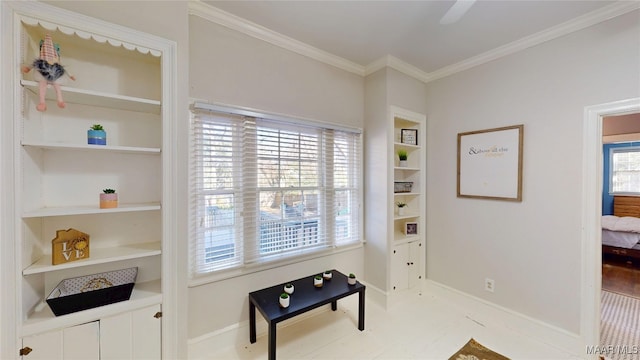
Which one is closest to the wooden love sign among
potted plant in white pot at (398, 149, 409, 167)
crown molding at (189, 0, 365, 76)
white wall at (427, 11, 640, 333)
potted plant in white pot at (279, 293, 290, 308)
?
potted plant in white pot at (279, 293, 290, 308)

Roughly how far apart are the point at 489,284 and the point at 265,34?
316cm

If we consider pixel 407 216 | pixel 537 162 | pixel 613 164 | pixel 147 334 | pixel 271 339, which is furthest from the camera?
pixel 613 164

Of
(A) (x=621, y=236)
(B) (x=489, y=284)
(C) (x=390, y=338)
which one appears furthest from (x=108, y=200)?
(A) (x=621, y=236)

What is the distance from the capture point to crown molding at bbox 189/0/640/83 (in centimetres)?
172

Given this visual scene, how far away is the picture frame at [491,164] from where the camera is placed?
217 centimetres

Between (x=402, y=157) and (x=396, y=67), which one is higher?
(x=396, y=67)

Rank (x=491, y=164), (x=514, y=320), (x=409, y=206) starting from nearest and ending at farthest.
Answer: (x=514, y=320) → (x=491, y=164) → (x=409, y=206)

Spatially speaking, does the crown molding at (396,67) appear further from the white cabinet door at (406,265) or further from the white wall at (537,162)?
the white cabinet door at (406,265)

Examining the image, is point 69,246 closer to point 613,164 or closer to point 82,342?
point 82,342

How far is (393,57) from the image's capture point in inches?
95.7

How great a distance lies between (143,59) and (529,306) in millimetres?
3622

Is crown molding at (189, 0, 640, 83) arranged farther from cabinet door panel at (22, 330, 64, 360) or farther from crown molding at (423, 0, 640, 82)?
cabinet door panel at (22, 330, 64, 360)

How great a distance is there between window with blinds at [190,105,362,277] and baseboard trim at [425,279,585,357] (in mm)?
1268

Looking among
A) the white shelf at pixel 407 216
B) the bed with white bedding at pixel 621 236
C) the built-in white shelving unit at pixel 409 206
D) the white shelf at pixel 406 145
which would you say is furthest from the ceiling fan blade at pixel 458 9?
the bed with white bedding at pixel 621 236
